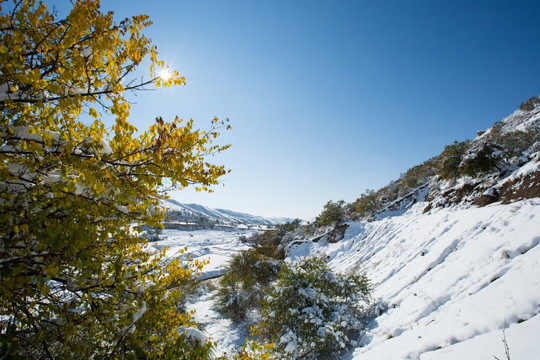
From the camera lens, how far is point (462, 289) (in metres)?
6.11

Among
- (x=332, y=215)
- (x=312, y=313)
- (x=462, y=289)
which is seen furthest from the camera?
(x=332, y=215)

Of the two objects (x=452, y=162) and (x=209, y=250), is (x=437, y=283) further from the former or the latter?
(x=209, y=250)

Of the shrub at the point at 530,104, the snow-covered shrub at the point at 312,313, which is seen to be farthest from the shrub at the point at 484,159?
the shrub at the point at 530,104

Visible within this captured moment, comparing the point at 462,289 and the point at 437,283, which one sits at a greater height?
the point at 462,289

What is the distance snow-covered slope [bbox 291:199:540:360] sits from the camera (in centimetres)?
405

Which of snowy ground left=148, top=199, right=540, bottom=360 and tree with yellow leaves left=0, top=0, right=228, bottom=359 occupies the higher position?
tree with yellow leaves left=0, top=0, right=228, bottom=359

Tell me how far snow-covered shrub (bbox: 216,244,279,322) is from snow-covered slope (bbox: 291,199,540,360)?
27.6ft

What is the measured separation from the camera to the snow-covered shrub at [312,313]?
7328 millimetres

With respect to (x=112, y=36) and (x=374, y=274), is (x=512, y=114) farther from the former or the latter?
(x=112, y=36)

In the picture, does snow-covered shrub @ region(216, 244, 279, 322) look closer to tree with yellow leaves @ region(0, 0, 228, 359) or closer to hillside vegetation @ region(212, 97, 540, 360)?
hillside vegetation @ region(212, 97, 540, 360)

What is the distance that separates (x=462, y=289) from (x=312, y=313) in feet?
15.3

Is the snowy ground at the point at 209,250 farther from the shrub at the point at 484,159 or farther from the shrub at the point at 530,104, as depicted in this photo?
the shrub at the point at 530,104

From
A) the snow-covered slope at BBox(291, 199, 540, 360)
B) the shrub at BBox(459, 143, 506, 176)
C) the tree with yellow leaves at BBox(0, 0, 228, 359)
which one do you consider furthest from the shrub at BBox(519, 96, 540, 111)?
the tree with yellow leaves at BBox(0, 0, 228, 359)

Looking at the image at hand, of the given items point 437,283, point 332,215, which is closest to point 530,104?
point 332,215
